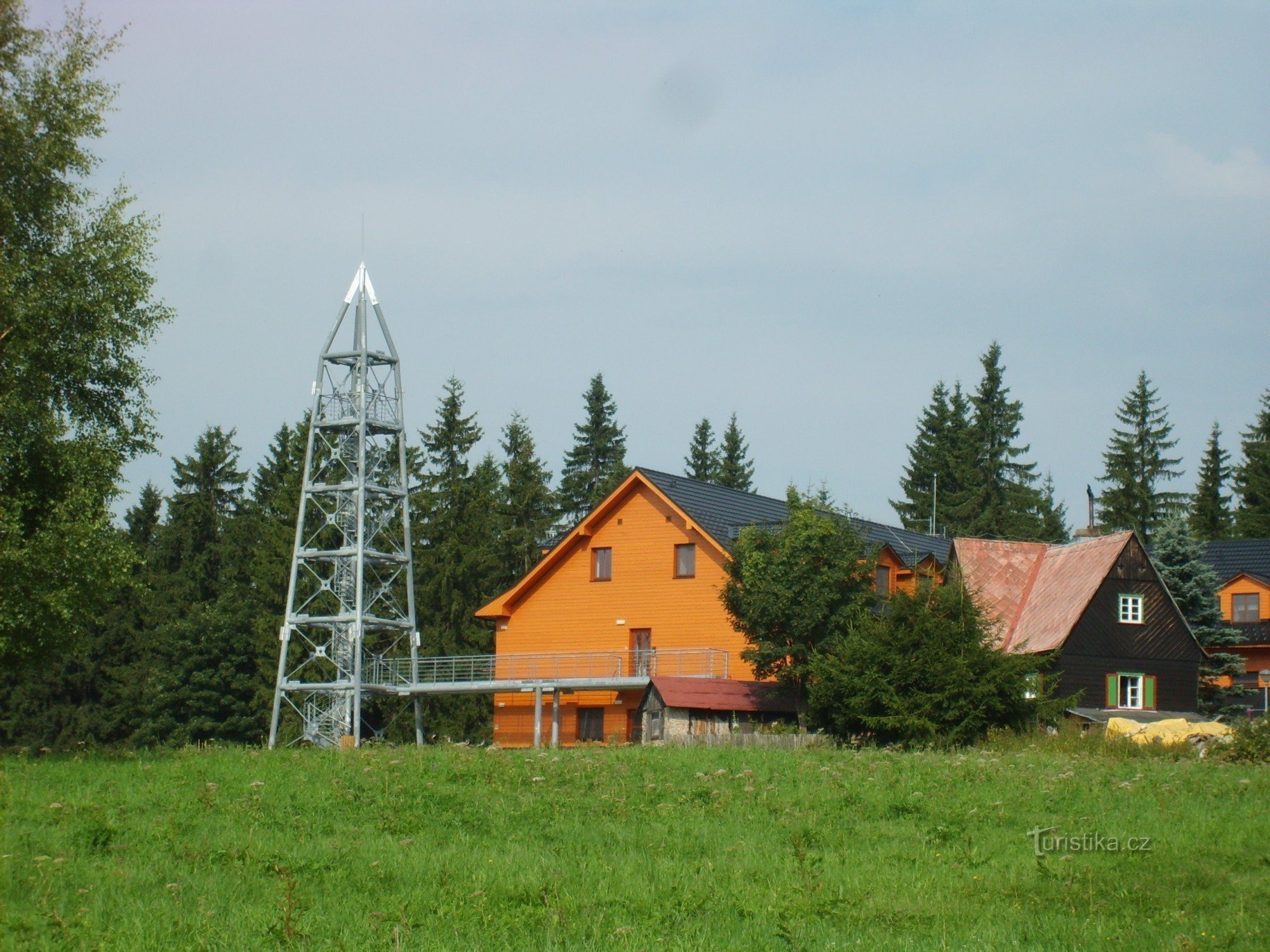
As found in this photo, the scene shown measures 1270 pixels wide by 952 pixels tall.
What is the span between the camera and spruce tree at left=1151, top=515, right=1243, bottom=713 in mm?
48250

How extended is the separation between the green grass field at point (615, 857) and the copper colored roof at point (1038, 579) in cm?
2074

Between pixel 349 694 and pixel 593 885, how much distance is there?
98.6 feet

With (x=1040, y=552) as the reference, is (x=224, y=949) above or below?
below

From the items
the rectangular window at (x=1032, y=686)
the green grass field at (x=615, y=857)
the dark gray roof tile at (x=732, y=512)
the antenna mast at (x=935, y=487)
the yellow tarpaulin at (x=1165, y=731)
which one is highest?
the antenna mast at (x=935, y=487)

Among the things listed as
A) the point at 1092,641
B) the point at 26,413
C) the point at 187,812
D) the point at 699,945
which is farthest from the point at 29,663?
the point at 1092,641

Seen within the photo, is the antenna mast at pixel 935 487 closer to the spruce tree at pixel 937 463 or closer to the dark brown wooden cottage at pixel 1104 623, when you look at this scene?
the spruce tree at pixel 937 463

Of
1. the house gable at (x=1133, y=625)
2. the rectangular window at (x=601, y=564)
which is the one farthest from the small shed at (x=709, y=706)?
the house gable at (x=1133, y=625)

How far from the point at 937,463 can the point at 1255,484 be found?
17.7 metres

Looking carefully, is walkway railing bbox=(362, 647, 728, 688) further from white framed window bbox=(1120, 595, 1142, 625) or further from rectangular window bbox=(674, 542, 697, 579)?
white framed window bbox=(1120, 595, 1142, 625)

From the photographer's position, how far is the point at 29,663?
25.6 metres

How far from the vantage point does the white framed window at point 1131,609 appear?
41094 millimetres

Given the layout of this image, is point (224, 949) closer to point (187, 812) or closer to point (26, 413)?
point (187, 812)

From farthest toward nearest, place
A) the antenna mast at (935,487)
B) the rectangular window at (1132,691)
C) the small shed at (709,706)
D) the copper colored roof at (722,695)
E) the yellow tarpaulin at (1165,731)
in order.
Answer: the antenna mast at (935,487), the rectangular window at (1132,691), the copper colored roof at (722,695), the small shed at (709,706), the yellow tarpaulin at (1165,731)

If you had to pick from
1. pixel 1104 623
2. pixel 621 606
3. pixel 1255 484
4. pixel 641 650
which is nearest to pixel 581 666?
pixel 641 650
